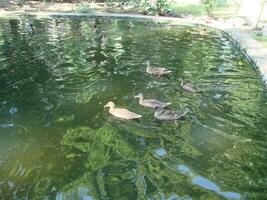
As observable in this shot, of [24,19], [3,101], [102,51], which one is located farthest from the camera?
[24,19]

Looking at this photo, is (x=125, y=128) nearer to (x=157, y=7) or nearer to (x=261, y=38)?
(x=261, y=38)

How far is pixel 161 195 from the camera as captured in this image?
8266 millimetres

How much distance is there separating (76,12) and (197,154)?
25122mm

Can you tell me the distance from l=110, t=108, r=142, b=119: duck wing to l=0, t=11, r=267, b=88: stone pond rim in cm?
593

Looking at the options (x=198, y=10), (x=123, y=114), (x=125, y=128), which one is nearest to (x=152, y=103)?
(x=123, y=114)

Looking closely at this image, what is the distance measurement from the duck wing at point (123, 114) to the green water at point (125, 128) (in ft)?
0.60

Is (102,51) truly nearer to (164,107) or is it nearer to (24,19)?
(164,107)

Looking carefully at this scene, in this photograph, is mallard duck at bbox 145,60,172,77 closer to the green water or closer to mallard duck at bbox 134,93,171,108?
the green water

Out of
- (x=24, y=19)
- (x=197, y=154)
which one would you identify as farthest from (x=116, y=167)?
(x=24, y=19)

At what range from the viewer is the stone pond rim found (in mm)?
18023

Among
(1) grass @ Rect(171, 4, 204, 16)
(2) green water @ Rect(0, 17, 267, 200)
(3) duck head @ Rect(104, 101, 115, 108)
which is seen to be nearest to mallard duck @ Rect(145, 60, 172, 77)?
(2) green water @ Rect(0, 17, 267, 200)

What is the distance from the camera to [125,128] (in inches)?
448

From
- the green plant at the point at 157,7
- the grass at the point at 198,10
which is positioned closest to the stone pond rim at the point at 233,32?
the green plant at the point at 157,7

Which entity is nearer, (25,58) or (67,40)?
(25,58)
